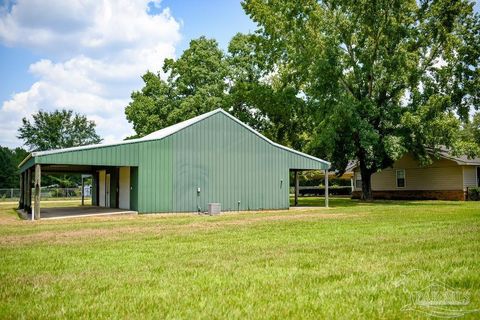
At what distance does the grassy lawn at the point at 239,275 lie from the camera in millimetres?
4895

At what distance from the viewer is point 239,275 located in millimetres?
6637

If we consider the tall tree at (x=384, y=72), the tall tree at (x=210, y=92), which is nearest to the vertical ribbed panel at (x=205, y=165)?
the tall tree at (x=384, y=72)

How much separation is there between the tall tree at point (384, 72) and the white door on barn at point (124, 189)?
12.5m

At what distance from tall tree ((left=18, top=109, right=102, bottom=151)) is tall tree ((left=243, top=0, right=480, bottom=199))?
60644mm

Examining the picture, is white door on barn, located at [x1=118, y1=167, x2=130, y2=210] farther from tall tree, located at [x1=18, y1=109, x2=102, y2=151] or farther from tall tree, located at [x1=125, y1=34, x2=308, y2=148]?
tall tree, located at [x1=18, y1=109, x2=102, y2=151]

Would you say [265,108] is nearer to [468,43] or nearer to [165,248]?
[468,43]

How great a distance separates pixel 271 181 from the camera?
84.6 feet

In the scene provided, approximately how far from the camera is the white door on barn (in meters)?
24.5

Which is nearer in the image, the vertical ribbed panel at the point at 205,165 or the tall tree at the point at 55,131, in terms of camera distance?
the vertical ribbed panel at the point at 205,165

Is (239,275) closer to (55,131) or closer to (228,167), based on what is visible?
(228,167)

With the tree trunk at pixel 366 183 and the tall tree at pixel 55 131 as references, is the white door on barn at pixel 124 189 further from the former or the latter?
the tall tree at pixel 55 131

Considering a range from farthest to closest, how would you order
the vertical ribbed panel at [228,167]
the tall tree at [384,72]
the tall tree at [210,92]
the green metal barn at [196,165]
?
the tall tree at [210,92]
the tall tree at [384,72]
the vertical ribbed panel at [228,167]
the green metal barn at [196,165]

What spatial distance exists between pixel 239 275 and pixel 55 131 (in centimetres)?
8116

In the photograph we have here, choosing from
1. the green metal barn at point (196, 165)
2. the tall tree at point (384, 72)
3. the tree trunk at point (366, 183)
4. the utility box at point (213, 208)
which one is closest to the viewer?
the green metal barn at point (196, 165)
